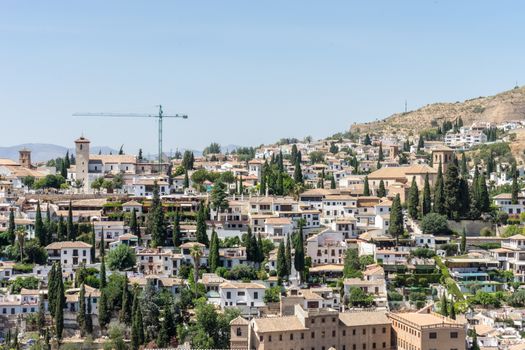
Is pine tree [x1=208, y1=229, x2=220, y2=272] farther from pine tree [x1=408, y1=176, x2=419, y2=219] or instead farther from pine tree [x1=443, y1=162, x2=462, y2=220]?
pine tree [x1=443, y1=162, x2=462, y2=220]

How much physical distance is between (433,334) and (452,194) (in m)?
19.8

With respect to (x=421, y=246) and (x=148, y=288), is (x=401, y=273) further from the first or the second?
(x=148, y=288)

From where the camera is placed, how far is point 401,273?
49.0m

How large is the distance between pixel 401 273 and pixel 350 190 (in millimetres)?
16938

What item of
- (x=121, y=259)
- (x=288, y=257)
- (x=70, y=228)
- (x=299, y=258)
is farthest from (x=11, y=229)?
(x=299, y=258)

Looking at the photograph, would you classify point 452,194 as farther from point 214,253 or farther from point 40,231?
point 40,231

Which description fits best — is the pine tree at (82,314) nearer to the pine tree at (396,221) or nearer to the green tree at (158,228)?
the green tree at (158,228)

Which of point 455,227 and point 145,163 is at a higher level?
point 145,163

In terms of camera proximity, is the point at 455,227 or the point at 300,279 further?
the point at 455,227

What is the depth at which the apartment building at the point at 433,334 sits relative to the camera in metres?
37.4

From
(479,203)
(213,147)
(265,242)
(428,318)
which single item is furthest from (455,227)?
(213,147)

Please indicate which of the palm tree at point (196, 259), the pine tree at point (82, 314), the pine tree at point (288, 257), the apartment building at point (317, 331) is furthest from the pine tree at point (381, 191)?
the pine tree at point (82, 314)

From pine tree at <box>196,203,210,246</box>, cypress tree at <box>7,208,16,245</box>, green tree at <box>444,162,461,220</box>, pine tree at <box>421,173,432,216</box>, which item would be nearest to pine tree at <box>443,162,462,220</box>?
green tree at <box>444,162,461,220</box>

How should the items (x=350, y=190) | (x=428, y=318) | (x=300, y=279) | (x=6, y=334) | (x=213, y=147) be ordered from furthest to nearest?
(x=213, y=147) < (x=350, y=190) < (x=300, y=279) < (x=6, y=334) < (x=428, y=318)
